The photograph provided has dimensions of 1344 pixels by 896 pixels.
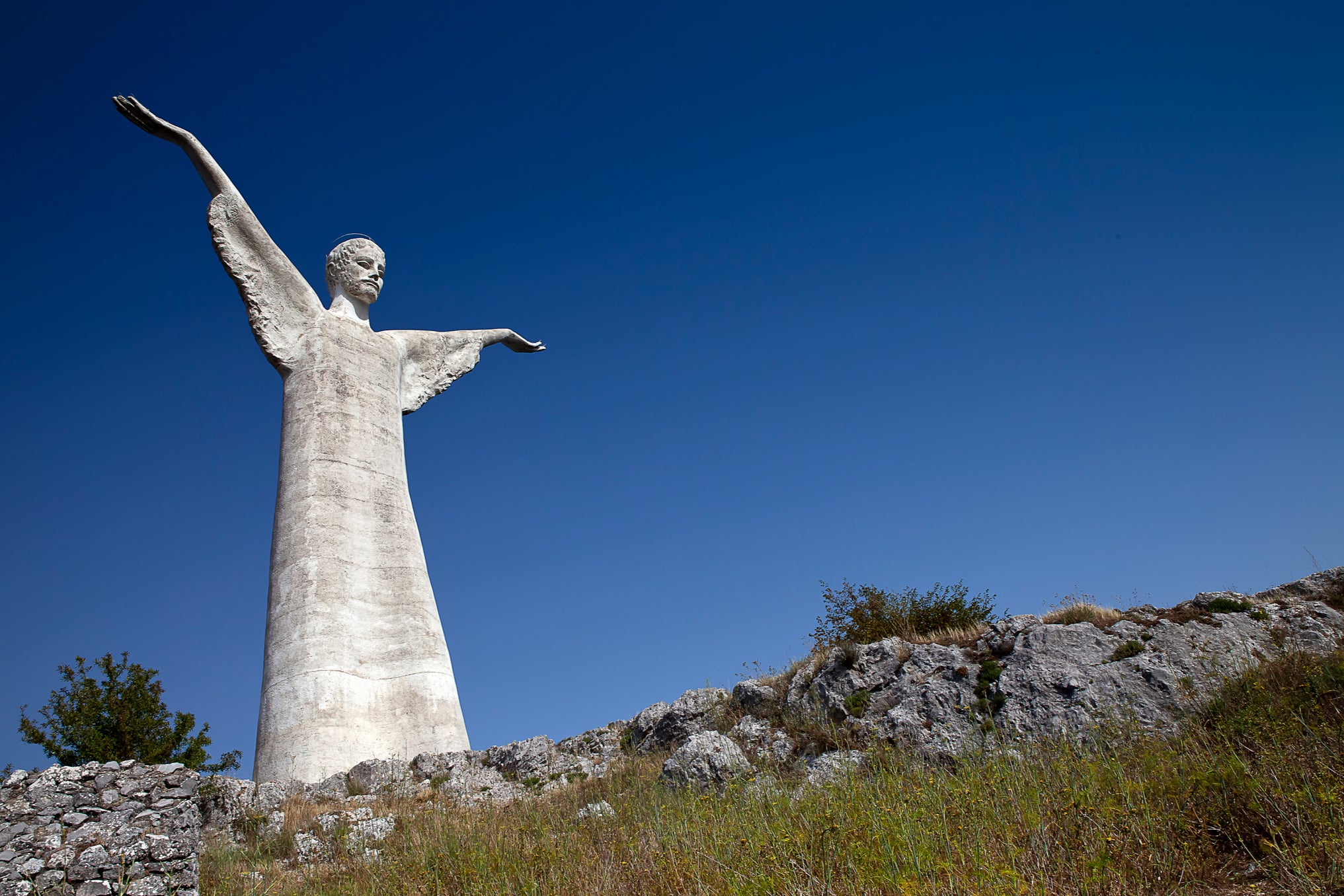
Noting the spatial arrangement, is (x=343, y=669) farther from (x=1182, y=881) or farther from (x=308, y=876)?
(x=1182, y=881)

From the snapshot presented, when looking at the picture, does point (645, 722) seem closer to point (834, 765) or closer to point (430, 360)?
point (834, 765)

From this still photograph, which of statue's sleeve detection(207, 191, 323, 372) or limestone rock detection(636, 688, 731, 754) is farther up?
statue's sleeve detection(207, 191, 323, 372)

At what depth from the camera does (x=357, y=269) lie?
14.6 m

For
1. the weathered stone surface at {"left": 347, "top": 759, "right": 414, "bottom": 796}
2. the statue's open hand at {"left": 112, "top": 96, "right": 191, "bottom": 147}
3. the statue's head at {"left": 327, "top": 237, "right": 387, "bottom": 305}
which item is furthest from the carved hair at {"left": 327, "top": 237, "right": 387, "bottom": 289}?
the weathered stone surface at {"left": 347, "top": 759, "right": 414, "bottom": 796}

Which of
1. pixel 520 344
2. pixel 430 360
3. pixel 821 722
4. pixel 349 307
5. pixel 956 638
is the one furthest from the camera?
pixel 520 344

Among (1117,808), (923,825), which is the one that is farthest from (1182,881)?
(923,825)

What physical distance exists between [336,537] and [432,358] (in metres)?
4.69

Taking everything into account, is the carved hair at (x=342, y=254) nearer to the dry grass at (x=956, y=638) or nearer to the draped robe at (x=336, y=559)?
the draped robe at (x=336, y=559)

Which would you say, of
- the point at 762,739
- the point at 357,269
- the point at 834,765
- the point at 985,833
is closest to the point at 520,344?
the point at 357,269

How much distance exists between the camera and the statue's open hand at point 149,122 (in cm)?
1265

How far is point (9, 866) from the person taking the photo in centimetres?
590

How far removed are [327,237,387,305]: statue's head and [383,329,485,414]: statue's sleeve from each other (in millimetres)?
854

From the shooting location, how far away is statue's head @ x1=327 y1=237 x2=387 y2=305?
1462cm

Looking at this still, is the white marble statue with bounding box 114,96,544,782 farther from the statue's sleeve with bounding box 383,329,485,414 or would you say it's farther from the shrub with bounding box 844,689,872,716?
the shrub with bounding box 844,689,872,716
